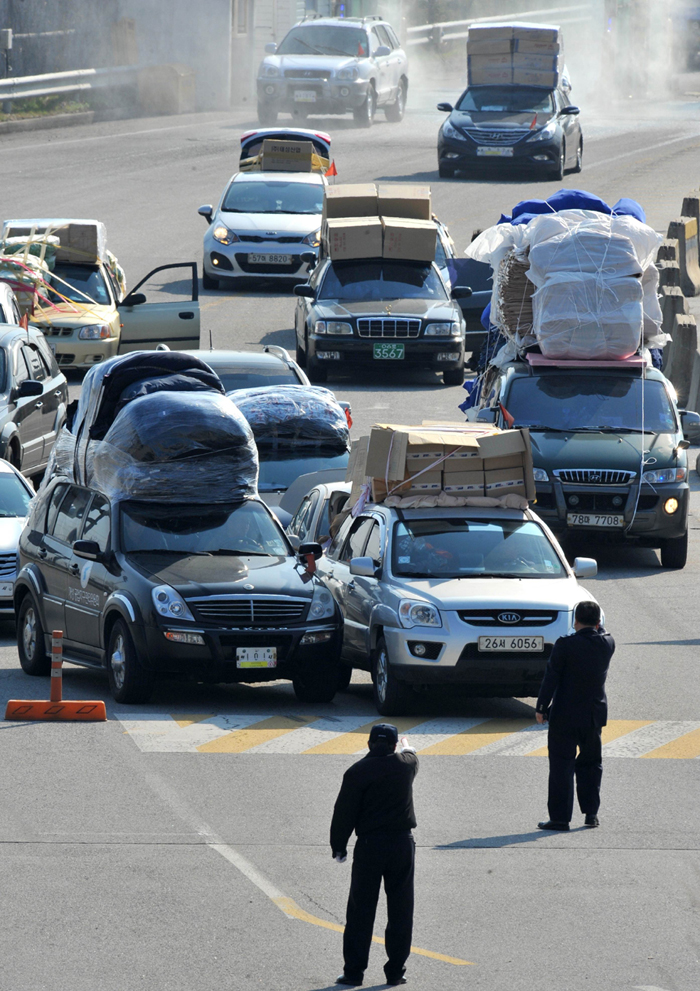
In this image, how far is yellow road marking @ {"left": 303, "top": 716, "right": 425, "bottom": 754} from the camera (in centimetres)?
1215

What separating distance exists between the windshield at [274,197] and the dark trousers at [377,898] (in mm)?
25285

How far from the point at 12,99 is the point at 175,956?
43767 millimetres

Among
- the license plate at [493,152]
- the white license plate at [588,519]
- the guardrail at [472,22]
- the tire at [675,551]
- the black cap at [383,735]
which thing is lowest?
the tire at [675,551]

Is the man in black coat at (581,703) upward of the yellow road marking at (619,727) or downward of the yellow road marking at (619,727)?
upward

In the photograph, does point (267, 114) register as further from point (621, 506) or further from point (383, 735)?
point (383, 735)

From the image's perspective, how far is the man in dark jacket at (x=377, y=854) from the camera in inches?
311

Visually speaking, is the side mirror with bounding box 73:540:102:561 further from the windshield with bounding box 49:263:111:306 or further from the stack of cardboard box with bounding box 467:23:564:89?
the stack of cardboard box with bounding box 467:23:564:89

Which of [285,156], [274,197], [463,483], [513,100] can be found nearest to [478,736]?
[463,483]

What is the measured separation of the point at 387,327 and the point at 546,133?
16.3 m

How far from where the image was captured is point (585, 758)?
1061cm

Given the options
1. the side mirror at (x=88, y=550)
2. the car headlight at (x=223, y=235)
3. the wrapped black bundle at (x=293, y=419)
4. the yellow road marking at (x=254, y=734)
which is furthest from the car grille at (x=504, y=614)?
the car headlight at (x=223, y=235)

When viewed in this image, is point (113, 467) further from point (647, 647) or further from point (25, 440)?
point (25, 440)

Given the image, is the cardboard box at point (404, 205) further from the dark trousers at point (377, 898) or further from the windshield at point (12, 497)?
the dark trousers at point (377, 898)

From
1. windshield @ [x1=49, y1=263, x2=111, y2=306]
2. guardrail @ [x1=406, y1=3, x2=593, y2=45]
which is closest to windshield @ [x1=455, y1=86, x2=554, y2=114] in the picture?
windshield @ [x1=49, y1=263, x2=111, y2=306]
